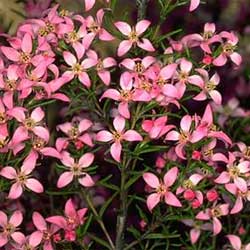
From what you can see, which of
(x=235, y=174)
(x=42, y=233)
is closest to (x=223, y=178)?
(x=235, y=174)

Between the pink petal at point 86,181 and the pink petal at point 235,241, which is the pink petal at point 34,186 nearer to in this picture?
the pink petal at point 86,181

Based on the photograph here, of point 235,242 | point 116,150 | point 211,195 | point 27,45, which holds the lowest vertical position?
point 235,242

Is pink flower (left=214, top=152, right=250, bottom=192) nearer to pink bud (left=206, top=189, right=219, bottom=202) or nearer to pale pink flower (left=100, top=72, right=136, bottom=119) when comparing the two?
pink bud (left=206, top=189, right=219, bottom=202)

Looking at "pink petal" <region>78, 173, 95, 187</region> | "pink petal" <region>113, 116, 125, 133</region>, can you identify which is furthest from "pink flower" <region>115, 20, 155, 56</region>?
"pink petal" <region>78, 173, 95, 187</region>

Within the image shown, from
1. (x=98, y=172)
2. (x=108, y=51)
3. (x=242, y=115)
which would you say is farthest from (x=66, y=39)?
(x=108, y=51)

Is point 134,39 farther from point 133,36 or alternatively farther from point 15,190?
point 15,190

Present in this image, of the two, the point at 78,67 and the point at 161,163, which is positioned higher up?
the point at 78,67

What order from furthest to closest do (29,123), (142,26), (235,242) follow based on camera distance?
(235,242), (142,26), (29,123)
